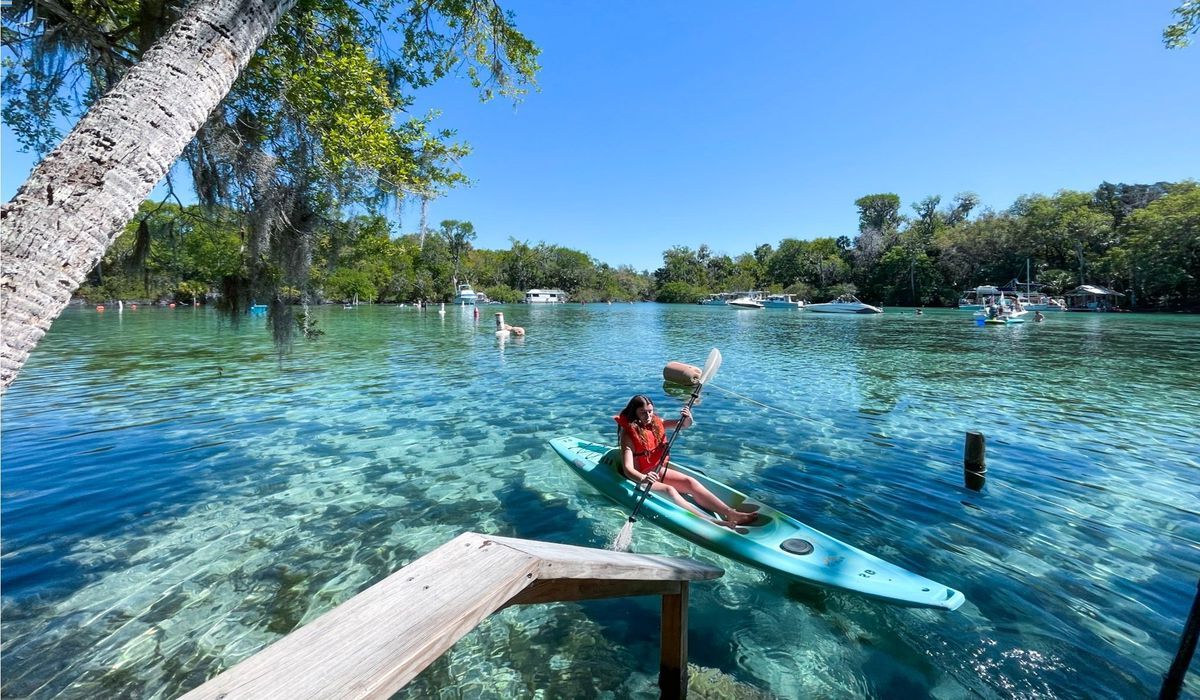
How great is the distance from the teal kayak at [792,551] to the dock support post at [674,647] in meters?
1.50

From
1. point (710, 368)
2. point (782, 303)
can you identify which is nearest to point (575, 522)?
point (710, 368)

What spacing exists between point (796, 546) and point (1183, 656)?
8.07 feet

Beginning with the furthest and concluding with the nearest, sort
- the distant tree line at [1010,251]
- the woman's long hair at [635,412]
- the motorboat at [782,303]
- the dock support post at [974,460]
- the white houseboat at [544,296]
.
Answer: the white houseboat at [544,296]
the motorboat at [782,303]
the distant tree line at [1010,251]
the dock support post at [974,460]
the woman's long hair at [635,412]

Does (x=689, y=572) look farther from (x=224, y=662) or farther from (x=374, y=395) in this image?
(x=374, y=395)

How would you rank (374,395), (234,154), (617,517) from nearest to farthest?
(234,154), (617,517), (374,395)

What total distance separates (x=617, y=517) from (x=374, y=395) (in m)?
9.04

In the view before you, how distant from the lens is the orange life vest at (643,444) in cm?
610

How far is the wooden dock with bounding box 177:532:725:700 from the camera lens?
1.31 m

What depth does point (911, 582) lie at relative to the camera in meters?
4.24

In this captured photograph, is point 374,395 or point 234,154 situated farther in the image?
point 374,395

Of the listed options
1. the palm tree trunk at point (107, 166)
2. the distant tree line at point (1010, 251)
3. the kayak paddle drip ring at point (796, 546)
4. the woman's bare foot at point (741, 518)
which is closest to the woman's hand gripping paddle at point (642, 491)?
the woman's bare foot at point (741, 518)

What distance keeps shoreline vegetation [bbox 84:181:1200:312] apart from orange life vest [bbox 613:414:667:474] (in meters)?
4.35

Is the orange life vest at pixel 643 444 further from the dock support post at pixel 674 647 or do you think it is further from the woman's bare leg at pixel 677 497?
the dock support post at pixel 674 647

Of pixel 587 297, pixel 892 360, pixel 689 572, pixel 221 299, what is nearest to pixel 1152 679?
pixel 689 572
